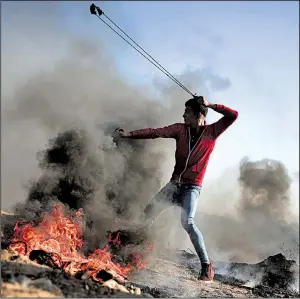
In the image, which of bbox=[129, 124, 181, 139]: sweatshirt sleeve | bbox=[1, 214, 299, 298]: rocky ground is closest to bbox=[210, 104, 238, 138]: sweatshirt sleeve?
bbox=[129, 124, 181, 139]: sweatshirt sleeve

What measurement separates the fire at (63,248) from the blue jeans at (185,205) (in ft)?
4.42

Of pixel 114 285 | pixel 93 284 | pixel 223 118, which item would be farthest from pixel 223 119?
pixel 93 284

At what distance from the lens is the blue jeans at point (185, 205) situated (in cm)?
692

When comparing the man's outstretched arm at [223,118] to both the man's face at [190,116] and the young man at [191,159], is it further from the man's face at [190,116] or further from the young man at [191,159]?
the man's face at [190,116]

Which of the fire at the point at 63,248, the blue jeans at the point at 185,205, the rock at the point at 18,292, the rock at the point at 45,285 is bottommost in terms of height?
the rock at the point at 18,292

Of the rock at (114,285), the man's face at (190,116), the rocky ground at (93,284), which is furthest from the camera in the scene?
the man's face at (190,116)

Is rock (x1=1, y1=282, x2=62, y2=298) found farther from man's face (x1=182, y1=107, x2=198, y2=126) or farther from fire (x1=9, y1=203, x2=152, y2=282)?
man's face (x1=182, y1=107, x2=198, y2=126)

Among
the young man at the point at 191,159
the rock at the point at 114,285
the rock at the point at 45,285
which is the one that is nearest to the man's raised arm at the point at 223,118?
the young man at the point at 191,159

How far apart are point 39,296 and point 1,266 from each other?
0.81 metres

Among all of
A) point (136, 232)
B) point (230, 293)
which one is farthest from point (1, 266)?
point (136, 232)

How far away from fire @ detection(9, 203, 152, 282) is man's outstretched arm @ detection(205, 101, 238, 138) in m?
3.05

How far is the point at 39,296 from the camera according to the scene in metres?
5.33

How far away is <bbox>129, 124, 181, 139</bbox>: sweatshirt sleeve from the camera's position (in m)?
7.23

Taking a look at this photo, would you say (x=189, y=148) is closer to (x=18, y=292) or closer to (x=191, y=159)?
(x=191, y=159)
